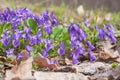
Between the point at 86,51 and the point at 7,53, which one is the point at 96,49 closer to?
the point at 86,51

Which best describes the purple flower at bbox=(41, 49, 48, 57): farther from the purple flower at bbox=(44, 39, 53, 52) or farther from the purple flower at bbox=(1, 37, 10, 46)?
the purple flower at bbox=(1, 37, 10, 46)

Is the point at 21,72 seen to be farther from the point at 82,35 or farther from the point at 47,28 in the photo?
the point at 82,35

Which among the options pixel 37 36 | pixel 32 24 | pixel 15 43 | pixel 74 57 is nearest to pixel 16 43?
pixel 15 43

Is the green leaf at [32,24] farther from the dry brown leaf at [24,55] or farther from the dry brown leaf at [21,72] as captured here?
the dry brown leaf at [21,72]

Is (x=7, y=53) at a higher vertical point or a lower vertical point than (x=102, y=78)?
higher

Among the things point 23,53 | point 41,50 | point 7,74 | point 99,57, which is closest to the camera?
point 7,74

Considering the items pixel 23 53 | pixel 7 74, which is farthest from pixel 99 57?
pixel 7 74

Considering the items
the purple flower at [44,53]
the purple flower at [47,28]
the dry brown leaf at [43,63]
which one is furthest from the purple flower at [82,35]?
the dry brown leaf at [43,63]

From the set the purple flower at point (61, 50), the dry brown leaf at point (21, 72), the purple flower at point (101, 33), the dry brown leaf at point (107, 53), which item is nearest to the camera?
the dry brown leaf at point (21, 72)

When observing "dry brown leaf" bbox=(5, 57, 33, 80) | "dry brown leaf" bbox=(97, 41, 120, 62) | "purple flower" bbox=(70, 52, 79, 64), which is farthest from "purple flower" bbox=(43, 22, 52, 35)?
"dry brown leaf" bbox=(5, 57, 33, 80)

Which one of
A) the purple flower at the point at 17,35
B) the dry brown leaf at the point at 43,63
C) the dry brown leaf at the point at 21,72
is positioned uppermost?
the purple flower at the point at 17,35
